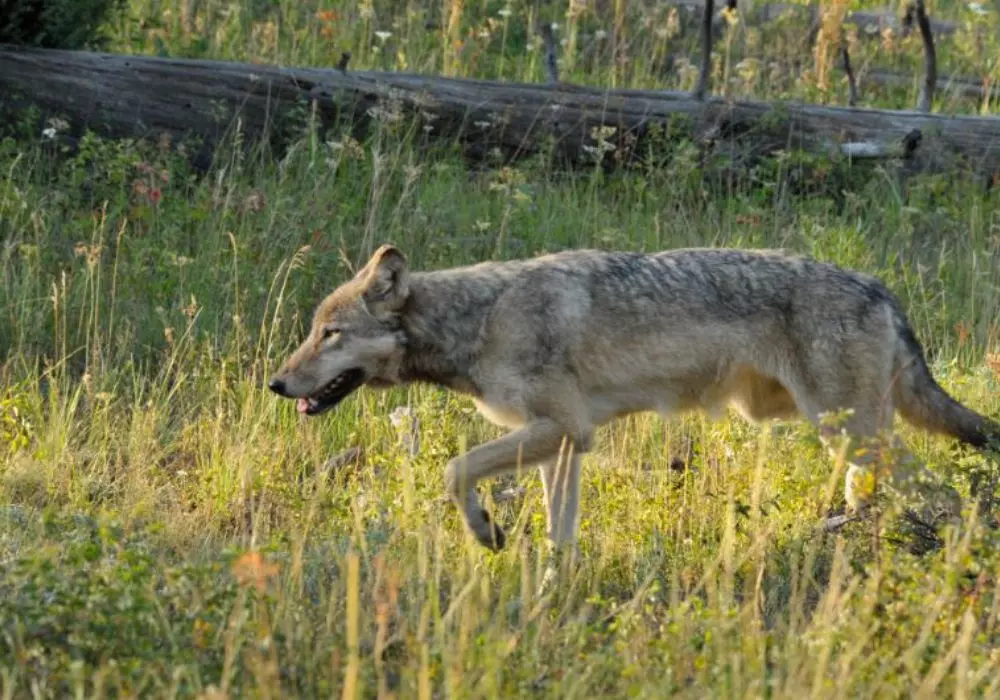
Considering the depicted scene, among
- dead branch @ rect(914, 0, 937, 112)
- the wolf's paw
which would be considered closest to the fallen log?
dead branch @ rect(914, 0, 937, 112)

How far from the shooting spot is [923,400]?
628cm

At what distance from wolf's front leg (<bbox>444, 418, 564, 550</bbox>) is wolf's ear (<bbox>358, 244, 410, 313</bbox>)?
2.23 ft

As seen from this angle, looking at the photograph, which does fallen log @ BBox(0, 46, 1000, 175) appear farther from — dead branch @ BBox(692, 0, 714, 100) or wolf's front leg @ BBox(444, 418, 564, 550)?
wolf's front leg @ BBox(444, 418, 564, 550)

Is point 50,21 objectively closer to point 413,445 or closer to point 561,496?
point 413,445

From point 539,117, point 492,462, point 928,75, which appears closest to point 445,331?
point 492,462

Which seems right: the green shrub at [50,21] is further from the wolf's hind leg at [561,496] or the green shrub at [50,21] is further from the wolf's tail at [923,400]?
the wolf's tail at [923,400]

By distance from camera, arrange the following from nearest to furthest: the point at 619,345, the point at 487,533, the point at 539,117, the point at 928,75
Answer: the point at 487,533
the point at 619,345
the point at 539,117
the point at 928,75

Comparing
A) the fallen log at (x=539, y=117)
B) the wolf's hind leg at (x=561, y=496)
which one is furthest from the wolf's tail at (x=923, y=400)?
the fallen log at (x=539, y=117)

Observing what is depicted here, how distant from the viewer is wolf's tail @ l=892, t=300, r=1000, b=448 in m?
6.22

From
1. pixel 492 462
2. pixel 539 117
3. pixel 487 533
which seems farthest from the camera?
pixel 539 117

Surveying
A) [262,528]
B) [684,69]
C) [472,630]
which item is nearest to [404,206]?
[684,69]

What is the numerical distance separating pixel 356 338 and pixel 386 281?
240mm

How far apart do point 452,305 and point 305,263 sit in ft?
7.79

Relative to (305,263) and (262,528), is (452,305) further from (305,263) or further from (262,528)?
(305,263)
